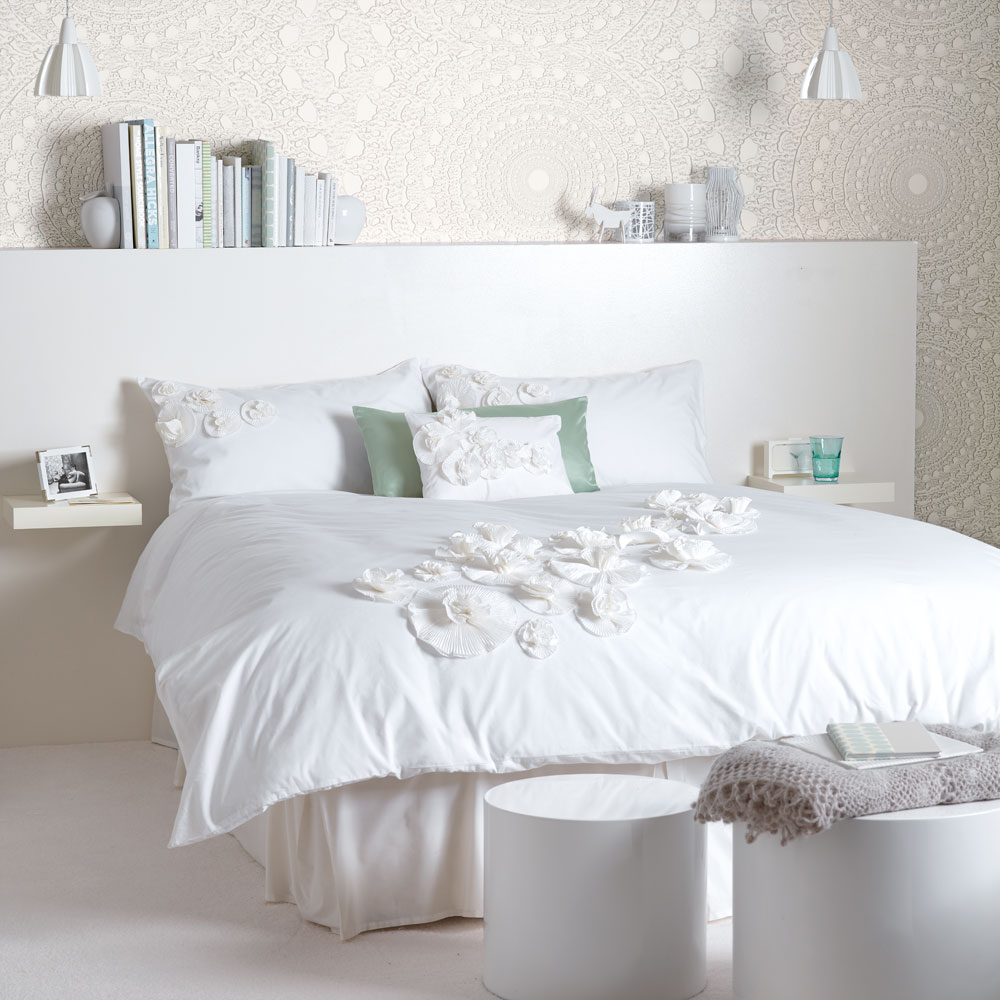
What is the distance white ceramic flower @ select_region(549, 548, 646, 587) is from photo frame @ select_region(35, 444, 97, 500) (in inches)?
61.3

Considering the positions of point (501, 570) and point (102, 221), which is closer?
point (501, 570)

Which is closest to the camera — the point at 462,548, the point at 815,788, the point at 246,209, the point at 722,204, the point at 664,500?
the point at 815,788

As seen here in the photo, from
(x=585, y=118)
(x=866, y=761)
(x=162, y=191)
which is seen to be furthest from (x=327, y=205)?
(x=866, y=761)

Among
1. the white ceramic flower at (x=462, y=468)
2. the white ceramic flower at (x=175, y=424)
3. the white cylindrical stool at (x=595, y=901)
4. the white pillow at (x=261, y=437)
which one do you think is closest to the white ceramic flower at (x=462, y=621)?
the white cylindrical stool at (x=595, y=901)

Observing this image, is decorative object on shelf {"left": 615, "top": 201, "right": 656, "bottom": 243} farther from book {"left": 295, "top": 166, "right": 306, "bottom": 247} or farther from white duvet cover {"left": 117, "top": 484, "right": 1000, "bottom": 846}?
white duvet cover {"left": 117, "top": 484, "right": 1000, "bottom": 846}

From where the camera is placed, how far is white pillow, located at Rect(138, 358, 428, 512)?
3.49 meters

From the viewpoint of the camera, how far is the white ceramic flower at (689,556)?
99.1 inches

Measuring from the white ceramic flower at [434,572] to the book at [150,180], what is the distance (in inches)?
63.9

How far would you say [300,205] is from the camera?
378cm

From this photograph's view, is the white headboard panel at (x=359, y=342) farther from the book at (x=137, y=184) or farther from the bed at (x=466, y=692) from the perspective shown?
the bed at (x=466, y=692)

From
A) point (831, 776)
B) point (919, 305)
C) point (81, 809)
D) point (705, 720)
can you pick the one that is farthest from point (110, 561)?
point (919, 305)

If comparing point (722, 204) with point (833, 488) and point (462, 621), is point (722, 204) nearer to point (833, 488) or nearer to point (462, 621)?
point (833, 488)

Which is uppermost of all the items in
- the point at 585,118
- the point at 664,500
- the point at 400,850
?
the point at 585,118

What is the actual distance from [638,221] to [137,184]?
145 centimetres
